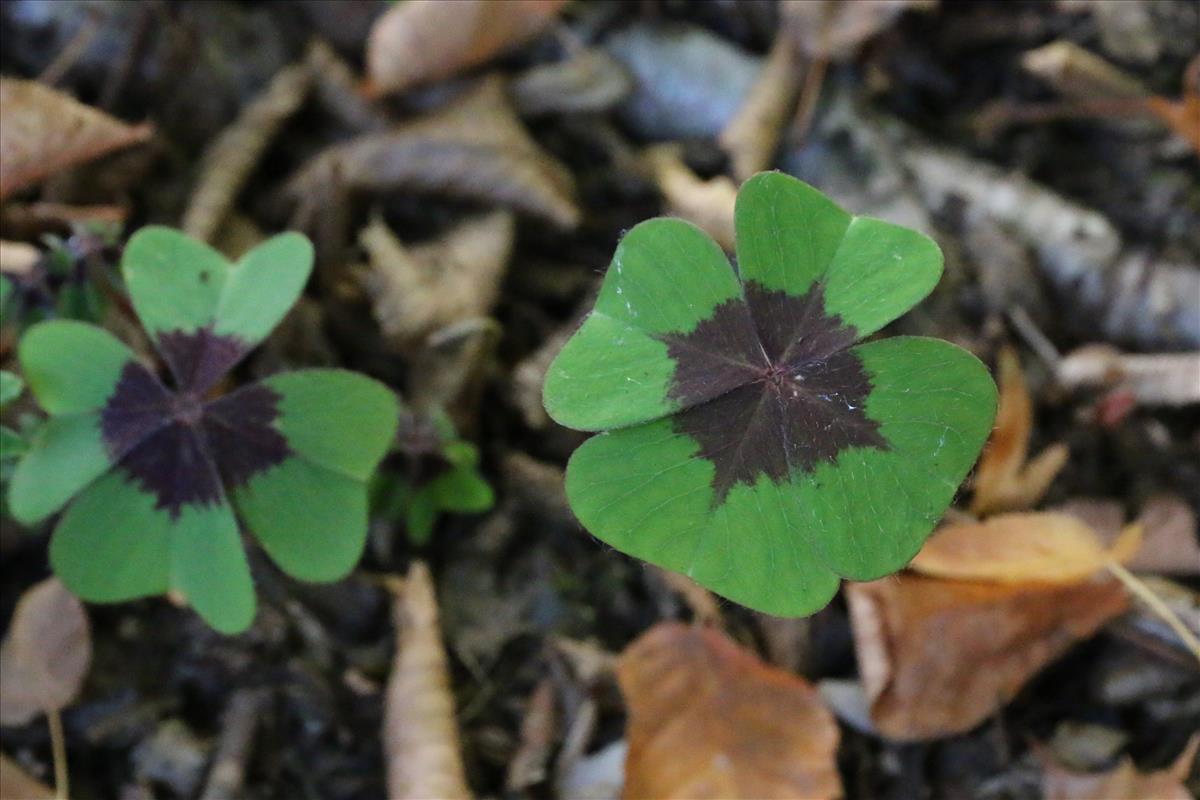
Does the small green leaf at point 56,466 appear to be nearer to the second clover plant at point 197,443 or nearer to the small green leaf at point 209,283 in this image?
the second clover plant at point 197,443

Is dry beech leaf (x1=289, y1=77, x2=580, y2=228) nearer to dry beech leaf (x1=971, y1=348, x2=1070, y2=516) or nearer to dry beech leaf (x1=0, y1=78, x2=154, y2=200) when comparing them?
dry beech leaf (x1=0, y1=78, x2=154, y2=200)

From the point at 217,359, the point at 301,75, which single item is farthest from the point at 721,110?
the point at 217,359

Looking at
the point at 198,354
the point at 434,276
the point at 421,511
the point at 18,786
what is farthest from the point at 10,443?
the point at 434,276

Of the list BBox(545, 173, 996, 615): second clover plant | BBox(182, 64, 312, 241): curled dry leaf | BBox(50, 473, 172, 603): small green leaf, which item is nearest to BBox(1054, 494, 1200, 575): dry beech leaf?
BBox(545, 173, 996, 615): second clover plant

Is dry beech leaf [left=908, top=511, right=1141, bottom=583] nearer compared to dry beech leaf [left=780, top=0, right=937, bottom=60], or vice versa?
dry beech leaf [left=908, top=511, right=1141, bottom=583]

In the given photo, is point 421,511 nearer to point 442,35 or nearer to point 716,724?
point 716,724

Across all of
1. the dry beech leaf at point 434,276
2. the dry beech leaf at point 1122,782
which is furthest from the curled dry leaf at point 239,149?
the dry beech leaf at point 1122,782

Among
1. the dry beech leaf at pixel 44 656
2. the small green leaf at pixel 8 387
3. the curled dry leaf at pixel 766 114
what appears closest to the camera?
the small green leaf at pixel 8 387
